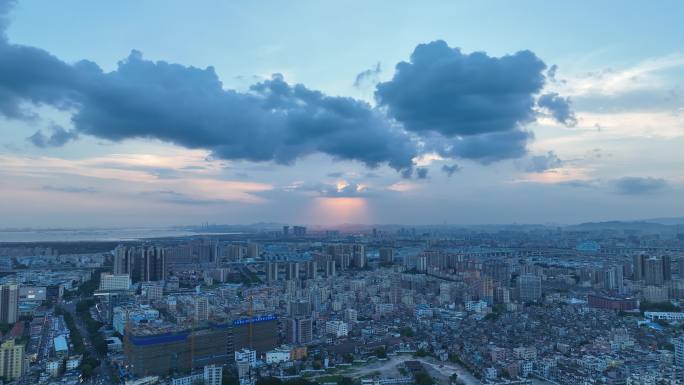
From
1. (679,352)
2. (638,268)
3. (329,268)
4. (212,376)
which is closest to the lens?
(212,376)

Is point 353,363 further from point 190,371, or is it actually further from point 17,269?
point 17,269

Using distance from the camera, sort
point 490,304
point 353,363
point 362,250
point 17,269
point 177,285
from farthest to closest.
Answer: point 362,250 → point 17,269 → point 177,285 → point 490,304 → point 353,363

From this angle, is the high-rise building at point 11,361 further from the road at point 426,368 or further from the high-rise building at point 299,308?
the high-rise building at point 299,308

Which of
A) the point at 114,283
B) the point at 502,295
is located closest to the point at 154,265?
the point at 114,283

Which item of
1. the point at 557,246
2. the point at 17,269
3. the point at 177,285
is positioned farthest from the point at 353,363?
the point at 557,246

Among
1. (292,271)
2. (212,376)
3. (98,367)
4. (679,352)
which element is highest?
(292,271)

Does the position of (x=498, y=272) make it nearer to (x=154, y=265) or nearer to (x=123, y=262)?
(x=154, y=265)

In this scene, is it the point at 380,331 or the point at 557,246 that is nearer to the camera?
the point at 380,331
